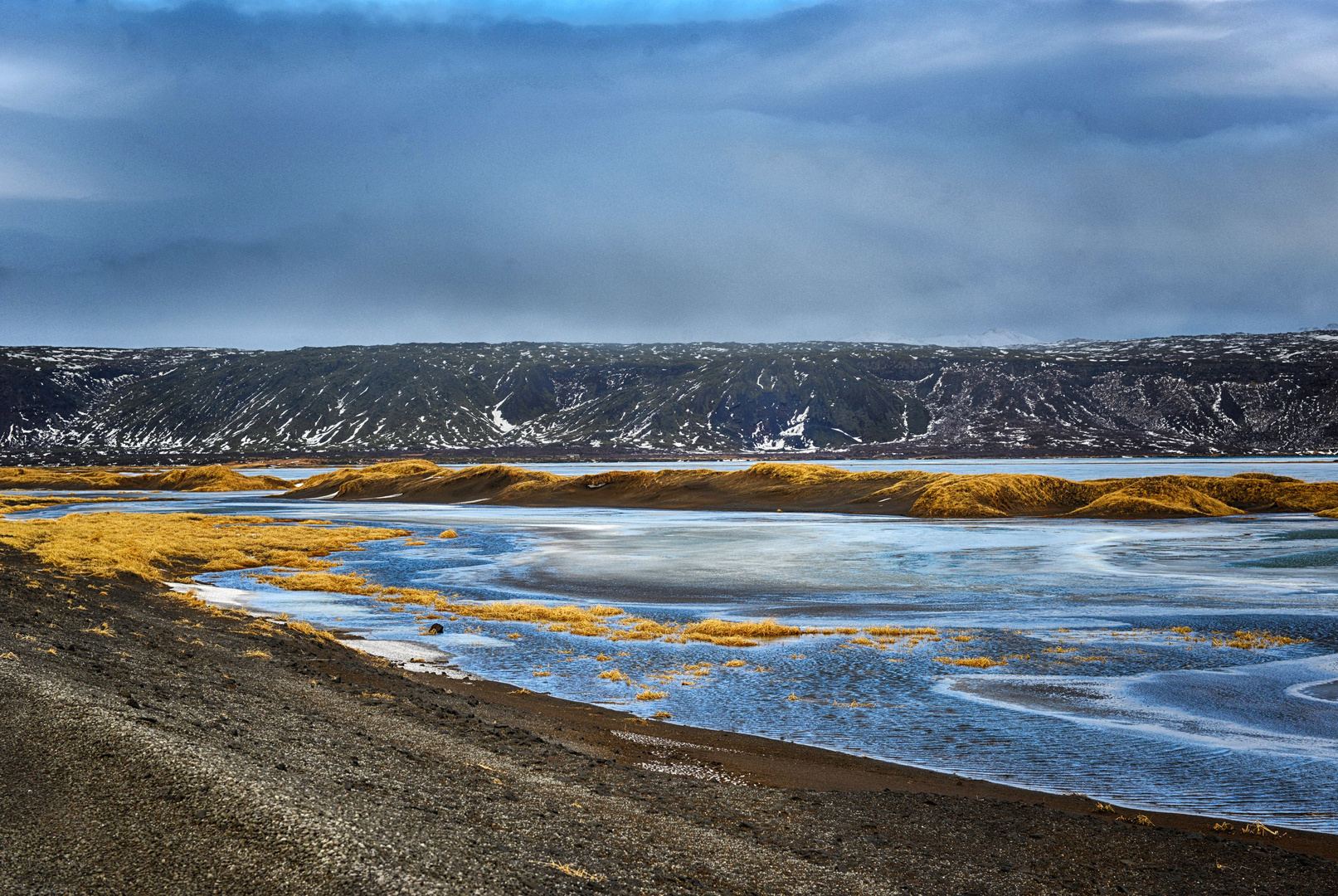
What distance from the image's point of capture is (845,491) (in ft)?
300

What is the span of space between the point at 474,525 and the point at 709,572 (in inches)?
1395

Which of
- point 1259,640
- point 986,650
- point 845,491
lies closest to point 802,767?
point 986,650

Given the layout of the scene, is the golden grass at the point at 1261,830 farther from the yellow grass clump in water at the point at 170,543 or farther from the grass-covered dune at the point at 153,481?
the grass-covered dune at the point at 153,481

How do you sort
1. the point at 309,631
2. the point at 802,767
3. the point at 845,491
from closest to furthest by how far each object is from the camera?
1. the point at 802,767
2. the point at 309,631
3. the point at 845,491

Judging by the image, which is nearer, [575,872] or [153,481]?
[575,872]

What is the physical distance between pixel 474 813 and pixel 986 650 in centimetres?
1776

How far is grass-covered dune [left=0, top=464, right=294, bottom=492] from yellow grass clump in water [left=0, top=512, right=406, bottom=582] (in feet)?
226

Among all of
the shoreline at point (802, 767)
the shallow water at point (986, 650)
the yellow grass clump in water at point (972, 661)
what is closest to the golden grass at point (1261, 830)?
the shoreline at point (802, 767)

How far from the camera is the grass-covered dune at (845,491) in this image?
74812mm

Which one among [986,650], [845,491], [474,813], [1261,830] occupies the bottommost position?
[845,491]

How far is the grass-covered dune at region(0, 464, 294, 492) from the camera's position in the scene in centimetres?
13525

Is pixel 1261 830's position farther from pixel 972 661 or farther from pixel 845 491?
pixel 845 491

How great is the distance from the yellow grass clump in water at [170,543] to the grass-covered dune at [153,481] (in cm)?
6896

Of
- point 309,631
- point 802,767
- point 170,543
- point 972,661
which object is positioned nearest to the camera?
point 802,767
